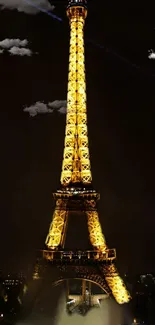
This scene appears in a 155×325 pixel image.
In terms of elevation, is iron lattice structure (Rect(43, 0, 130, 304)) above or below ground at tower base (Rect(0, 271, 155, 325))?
above

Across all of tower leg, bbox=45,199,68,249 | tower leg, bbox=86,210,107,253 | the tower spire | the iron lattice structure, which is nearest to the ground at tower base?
the iron lattice structure

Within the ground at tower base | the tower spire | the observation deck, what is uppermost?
the tower spire

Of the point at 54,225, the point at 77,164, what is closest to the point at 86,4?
the point at 77,164

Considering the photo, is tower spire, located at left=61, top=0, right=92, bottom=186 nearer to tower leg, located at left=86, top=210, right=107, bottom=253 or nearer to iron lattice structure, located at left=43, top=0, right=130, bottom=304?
iron lattice structure, located at left=43, top=0, right=130, bottom=304

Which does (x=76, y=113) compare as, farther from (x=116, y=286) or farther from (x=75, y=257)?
(x=116, y=286)

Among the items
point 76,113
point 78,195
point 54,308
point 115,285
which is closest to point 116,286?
point 115,285

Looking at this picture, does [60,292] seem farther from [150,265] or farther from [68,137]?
[68,137]

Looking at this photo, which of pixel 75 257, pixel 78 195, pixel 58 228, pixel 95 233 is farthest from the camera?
pixel 78 195
